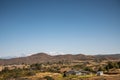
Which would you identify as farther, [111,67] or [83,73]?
[111,67]

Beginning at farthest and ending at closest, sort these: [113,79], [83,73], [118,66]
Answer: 1. [118,66]
2. [83,73]
3. [113,79]

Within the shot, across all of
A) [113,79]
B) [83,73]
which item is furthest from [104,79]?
[83,73]

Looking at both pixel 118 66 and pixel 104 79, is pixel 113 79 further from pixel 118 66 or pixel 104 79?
pixel 118 66

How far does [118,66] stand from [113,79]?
28.2 meters

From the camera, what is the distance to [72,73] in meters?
65.4

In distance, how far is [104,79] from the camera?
149ft

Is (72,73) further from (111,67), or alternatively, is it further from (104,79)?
(104,79)

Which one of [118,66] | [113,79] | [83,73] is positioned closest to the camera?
[113,79]

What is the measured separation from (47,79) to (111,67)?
93.2 ft

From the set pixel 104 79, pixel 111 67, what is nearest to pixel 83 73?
pixel 111 67

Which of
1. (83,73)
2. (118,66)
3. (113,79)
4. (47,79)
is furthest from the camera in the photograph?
(118,66)

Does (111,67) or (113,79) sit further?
(111,67)

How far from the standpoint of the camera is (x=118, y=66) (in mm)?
71250

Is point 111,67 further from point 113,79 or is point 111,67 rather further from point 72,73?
point 113,79
